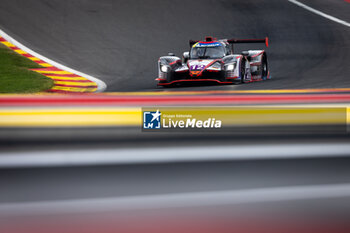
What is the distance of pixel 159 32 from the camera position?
57.7 ft

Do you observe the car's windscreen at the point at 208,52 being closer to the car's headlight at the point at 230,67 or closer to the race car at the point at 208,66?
the race car at the point at 208,66

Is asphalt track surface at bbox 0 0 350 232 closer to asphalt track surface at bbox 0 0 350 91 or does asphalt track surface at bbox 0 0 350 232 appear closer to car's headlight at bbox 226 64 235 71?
asphalt track surface at bbox 0 0 350 91

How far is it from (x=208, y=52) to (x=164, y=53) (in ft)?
16.5

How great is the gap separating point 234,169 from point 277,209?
1.17 ft

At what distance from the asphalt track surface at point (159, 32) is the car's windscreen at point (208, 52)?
110 cm

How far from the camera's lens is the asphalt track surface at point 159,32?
12445mm

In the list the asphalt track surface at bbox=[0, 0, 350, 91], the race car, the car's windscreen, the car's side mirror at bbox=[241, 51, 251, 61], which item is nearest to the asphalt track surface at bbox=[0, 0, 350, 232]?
the asphalt track surface at bbox=[0, 0, 350, 91]

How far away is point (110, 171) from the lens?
2.69m

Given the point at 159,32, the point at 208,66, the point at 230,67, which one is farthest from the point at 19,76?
the point at 159,32

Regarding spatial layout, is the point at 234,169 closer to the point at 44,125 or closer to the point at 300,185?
the point at 300,185

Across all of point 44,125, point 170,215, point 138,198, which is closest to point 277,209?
point 170,215

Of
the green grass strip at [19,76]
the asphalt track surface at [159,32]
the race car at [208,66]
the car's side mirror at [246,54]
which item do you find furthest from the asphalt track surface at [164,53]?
the green grass strip at [19,76]

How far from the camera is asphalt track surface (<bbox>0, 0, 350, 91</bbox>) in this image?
1245cm

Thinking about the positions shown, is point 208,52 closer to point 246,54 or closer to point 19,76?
point 246,54
